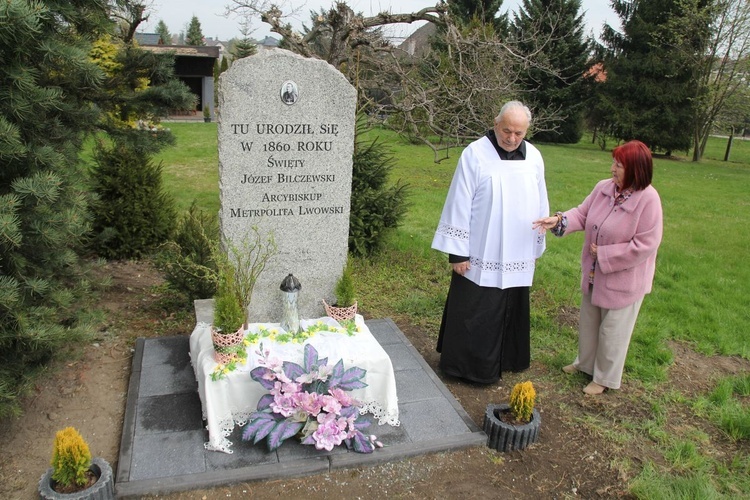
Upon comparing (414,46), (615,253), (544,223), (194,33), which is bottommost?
(615,253)

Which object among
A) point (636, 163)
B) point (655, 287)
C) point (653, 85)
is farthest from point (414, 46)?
point (653, 85)

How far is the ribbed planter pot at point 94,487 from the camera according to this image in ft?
9.54

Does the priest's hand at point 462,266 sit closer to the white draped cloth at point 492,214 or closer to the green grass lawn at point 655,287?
the white draped cloth at point 492,214

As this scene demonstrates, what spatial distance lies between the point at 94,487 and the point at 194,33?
56.8 meters

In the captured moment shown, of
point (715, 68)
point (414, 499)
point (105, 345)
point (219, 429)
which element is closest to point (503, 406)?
point (414, 499)

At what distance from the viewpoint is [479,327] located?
439cm

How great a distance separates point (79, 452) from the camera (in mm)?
2926

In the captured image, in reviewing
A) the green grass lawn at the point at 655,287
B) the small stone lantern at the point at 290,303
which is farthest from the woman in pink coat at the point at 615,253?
the small stone lantern at the point at 290,303

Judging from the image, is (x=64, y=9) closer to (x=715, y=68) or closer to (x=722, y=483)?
(x=722, y=483)

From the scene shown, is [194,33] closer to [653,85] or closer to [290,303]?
[653,85]

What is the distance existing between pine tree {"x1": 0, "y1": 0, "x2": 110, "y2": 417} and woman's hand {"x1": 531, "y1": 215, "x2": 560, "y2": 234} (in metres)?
3.12

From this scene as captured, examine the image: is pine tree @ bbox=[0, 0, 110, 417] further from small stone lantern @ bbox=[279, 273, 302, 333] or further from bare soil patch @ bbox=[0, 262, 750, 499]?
small stone lantern @ bbox=[279, 273, 302, 333]

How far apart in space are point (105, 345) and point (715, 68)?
24.0m

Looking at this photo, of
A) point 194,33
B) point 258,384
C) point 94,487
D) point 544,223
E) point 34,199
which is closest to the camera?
point 94,487
